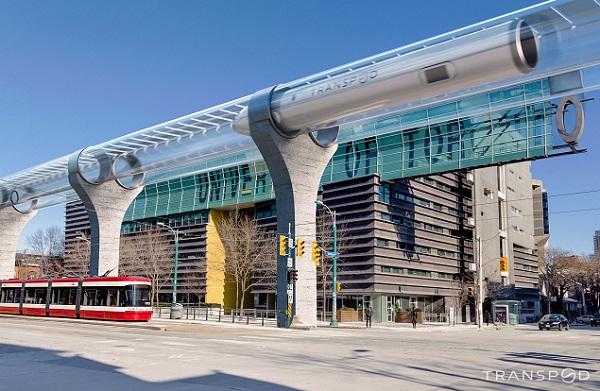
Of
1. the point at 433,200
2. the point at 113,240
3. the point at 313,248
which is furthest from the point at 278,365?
the point at 433,200

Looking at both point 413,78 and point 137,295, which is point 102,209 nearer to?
point 137,295

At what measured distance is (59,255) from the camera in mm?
107188

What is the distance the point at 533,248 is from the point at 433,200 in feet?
105

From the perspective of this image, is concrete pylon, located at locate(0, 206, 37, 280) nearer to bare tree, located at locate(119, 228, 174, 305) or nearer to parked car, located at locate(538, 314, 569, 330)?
bare tree, located at locate(119, 228, 174, 305)

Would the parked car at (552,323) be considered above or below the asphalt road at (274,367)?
below

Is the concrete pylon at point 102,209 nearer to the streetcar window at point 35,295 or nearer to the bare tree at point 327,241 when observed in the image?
the streetcar window at point 35,295

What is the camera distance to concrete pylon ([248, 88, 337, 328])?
3138 centimetres

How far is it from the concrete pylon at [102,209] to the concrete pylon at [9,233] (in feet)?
57.4

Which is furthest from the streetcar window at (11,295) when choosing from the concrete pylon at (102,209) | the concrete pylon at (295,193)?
the concrete pylon at (295,193)

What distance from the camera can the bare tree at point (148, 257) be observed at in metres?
66.4

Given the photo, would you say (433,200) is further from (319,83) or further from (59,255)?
(59,255)

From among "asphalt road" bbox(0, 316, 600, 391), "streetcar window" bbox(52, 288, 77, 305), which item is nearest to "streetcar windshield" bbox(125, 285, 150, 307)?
"streetcar window" bbox(52, 288, 77, 305)

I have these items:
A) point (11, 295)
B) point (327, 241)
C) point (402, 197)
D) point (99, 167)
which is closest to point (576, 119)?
point (327, 241)

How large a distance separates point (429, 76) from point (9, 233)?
4981cm
